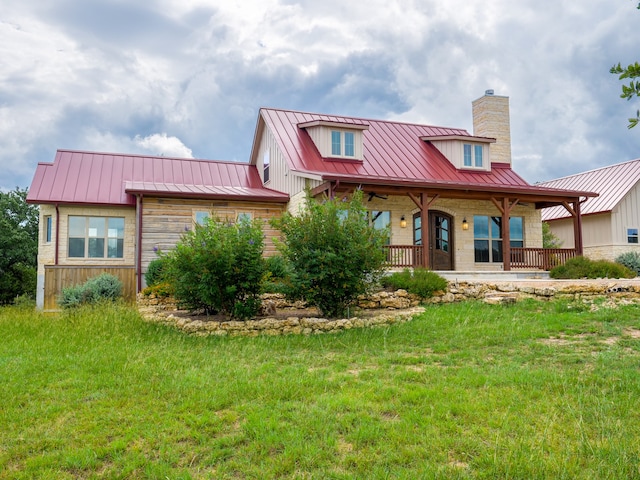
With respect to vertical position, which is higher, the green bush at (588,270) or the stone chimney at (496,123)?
the stone chimney at (496,123)

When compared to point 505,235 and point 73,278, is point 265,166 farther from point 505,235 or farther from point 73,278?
point 505,235

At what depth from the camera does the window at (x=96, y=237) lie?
17156 millimetres

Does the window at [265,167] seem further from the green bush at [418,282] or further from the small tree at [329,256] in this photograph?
the small tree at [329,256]

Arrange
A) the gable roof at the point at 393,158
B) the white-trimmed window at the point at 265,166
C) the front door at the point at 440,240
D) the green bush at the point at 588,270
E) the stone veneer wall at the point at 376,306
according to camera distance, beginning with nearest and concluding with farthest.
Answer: the stone veneer wall at the point at 376,306
the green bush at the point at 588,270
the gable roof at the point at 393,158
the front door at the point at 440,240
the white-trimmed window at the point at 265,166

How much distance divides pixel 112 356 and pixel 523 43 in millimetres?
14571

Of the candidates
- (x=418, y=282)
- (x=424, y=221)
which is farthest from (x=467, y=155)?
(x=418, y=282)

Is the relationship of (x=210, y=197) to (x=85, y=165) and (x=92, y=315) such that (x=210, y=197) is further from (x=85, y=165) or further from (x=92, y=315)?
(x=92, y=315)

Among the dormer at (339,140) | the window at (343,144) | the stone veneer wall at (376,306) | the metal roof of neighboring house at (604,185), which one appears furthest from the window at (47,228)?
the metal roof of neighboring house at (604,185)

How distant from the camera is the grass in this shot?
379 centimetres

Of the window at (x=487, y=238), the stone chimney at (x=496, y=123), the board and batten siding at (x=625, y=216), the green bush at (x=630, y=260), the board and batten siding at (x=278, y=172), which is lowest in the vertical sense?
the green bush at (x=630, y=260)

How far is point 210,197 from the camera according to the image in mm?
17250

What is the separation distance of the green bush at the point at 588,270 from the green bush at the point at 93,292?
1303 centimetres

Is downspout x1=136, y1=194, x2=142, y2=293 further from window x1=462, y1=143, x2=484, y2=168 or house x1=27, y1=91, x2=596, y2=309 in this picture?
window x1=462, y1=143, x2=484, y2=168

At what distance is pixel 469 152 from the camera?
19922 millimetres
